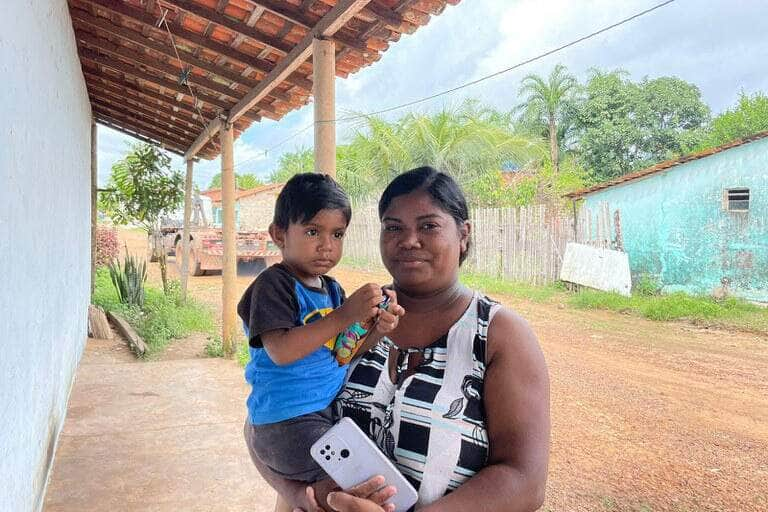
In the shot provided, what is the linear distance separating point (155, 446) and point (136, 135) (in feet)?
21.3

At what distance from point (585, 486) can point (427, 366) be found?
9.59 feet

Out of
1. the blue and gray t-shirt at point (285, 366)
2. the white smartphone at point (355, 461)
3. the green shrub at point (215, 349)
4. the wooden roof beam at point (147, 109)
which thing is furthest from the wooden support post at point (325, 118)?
the wooden roof beam at point (147, 109)

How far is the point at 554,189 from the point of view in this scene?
1382 centimetres

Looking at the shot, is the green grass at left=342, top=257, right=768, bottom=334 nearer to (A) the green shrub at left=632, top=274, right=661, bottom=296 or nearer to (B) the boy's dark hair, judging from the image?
(A) the green shrub at left=632, top=274, right=661, bottom=296

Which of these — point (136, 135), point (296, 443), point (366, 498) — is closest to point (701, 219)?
point (136, 135)

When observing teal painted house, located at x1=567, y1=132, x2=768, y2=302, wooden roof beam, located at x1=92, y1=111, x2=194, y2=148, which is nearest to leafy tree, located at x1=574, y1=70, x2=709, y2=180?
teal painted house, located at x1=567, y1=132, x2=768, y2=302

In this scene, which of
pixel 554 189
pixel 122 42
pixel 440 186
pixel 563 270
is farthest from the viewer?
pixel 554 189

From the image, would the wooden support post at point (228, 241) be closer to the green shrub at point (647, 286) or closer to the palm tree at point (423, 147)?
the green shrub at point (647, 286)

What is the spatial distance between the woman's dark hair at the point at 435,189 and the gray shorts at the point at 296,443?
521mm

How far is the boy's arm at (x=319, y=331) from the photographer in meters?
1.17

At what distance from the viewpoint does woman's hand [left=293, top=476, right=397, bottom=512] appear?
1.01m

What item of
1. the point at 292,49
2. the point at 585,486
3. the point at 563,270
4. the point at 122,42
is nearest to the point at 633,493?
the point at 585,486

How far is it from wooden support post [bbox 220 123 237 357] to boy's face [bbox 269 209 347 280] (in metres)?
4.44

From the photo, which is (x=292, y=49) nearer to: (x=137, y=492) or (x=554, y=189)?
(x=137, y=492)
